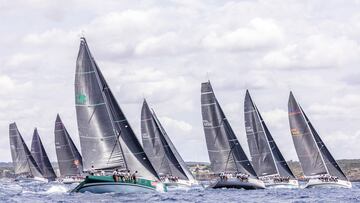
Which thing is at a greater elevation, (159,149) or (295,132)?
(295,132)

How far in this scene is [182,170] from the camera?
107875 millimetres

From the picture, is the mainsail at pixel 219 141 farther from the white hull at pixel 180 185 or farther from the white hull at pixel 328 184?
the white hull at pixel 328 184

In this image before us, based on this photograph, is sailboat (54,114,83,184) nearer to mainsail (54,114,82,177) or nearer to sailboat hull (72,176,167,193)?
mainsail (54,114,82,177)

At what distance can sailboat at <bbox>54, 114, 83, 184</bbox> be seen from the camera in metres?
138

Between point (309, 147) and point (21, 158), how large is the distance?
227 ft

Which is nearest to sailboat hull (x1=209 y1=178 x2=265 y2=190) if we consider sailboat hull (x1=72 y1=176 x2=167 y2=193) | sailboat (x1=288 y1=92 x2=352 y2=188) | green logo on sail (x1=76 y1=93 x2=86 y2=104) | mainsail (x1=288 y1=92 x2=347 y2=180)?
sailboat (x1=288 y1=92 x2=352 y2=188)

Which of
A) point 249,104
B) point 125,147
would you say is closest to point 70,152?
point 249,104

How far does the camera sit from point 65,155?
139125 millimetres

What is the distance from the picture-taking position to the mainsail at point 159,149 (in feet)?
352

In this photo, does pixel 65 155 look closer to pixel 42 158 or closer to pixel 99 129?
pixel 42 158

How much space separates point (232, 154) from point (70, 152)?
4731cm

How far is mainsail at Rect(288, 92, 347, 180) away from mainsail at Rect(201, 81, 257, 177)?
10.8m

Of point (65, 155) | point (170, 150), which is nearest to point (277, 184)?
point (170, 150)

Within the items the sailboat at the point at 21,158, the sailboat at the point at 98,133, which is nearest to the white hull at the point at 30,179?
the sailboat at the point at 21,158
